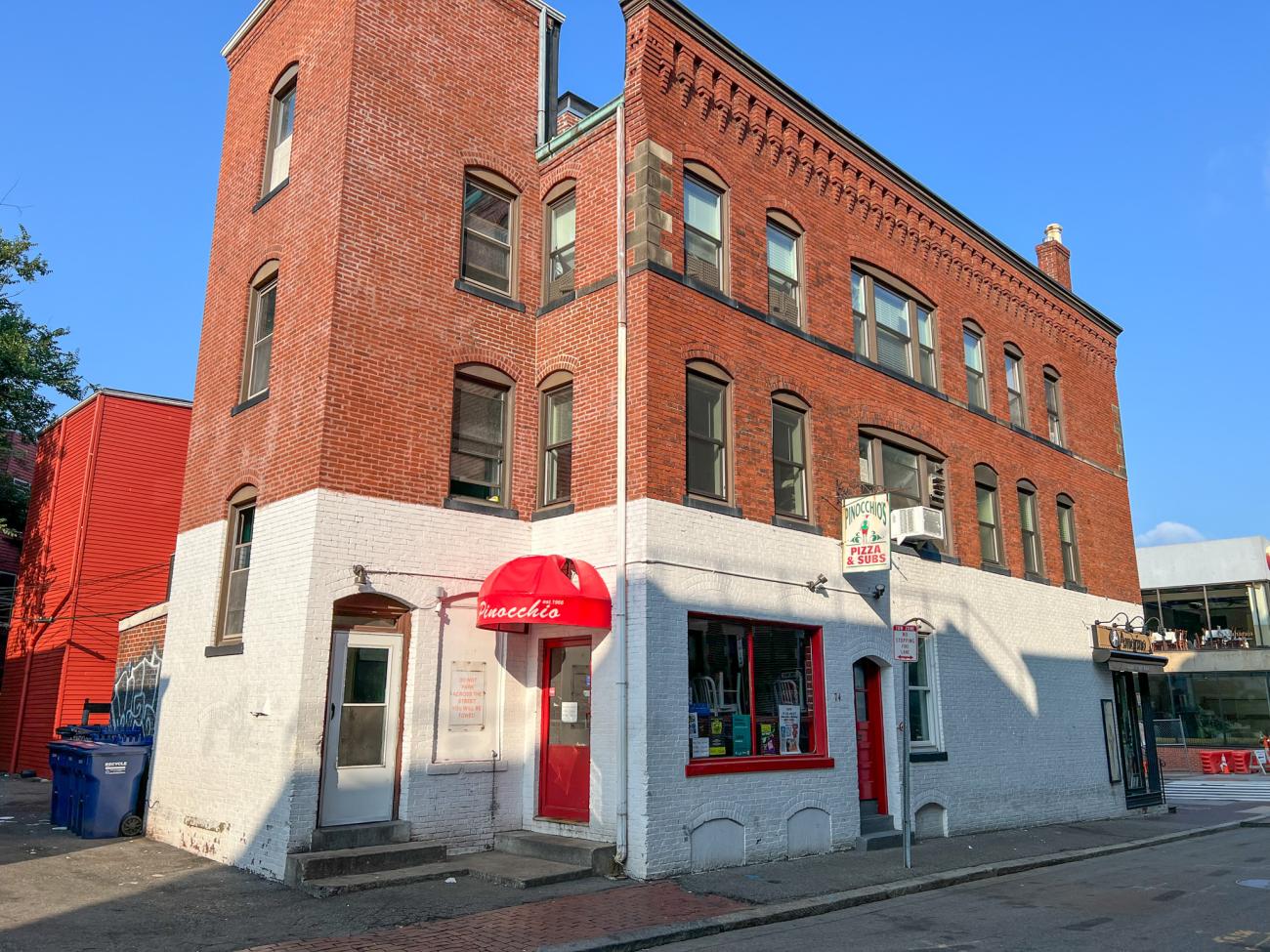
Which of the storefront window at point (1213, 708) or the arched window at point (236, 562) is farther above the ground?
the arched window at point (236, 562)

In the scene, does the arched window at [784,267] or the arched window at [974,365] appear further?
the arched window at [974,365]

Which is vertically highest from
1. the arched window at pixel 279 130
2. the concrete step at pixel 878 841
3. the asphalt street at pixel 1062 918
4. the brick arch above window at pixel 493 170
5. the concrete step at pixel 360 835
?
the arched window at pixel 279 130

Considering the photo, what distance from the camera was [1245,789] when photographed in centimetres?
2695

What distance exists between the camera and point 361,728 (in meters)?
11.2

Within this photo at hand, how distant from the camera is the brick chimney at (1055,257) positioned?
23.5 meters

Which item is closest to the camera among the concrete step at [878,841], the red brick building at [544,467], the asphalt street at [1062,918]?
the asphalt street at [1062,918]

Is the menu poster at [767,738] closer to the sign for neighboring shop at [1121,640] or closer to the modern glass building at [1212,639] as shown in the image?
the sign for neighboring shop at [1121,640]

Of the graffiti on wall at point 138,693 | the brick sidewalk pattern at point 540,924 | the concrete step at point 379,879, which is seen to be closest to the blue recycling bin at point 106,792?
the graffiti on wall at point 138,693

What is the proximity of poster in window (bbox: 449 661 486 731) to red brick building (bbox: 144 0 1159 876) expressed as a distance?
0.12 ft

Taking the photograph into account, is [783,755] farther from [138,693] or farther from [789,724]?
[138,693]

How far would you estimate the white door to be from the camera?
10883 millimetres

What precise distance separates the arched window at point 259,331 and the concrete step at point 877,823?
35.1ft

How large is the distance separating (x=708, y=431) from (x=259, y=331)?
676 cm

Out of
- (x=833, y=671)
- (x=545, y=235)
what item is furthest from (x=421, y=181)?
(x=833, y=671)
